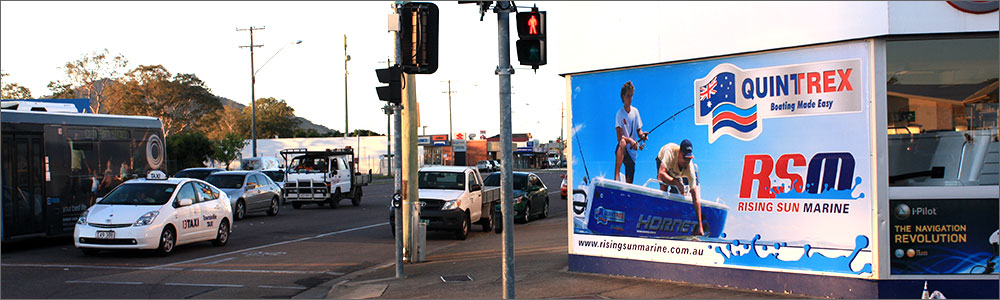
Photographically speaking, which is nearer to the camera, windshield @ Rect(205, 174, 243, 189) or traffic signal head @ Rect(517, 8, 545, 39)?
traffic signal head @ Rect(517, 8, 545, 39)

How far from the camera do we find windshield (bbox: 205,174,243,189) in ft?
81.7

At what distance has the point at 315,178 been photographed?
2925 centimetres

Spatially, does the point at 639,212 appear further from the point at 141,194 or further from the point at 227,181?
the point at 227,181

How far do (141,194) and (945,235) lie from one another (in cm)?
1368

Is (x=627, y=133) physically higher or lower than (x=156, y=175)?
higher

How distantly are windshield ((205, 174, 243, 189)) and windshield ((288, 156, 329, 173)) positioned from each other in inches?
169

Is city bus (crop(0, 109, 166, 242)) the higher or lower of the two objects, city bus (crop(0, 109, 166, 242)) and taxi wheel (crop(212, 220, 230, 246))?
the higher

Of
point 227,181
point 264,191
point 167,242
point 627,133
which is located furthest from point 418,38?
point 264,191

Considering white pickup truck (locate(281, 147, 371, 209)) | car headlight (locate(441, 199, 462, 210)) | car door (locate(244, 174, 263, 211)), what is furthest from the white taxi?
white pickup truck (locate(281, 147, 371, 209))

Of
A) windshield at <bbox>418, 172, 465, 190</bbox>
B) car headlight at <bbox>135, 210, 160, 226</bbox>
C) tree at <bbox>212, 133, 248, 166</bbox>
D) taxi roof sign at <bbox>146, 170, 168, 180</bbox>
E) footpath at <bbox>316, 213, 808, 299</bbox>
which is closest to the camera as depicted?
footpath at <bbox>316, 213, 808, 299</bbox>

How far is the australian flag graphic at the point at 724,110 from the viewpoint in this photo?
373 inches

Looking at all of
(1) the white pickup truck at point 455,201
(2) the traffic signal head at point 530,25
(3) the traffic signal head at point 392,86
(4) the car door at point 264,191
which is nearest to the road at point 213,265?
(1) the white pickup truck at point 455,201

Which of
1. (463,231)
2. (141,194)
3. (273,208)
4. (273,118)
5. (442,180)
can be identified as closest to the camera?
(141,194)

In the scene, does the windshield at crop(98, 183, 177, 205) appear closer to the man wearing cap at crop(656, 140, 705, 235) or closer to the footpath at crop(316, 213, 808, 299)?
the footpath at crop(316, 213, 808, 299)
